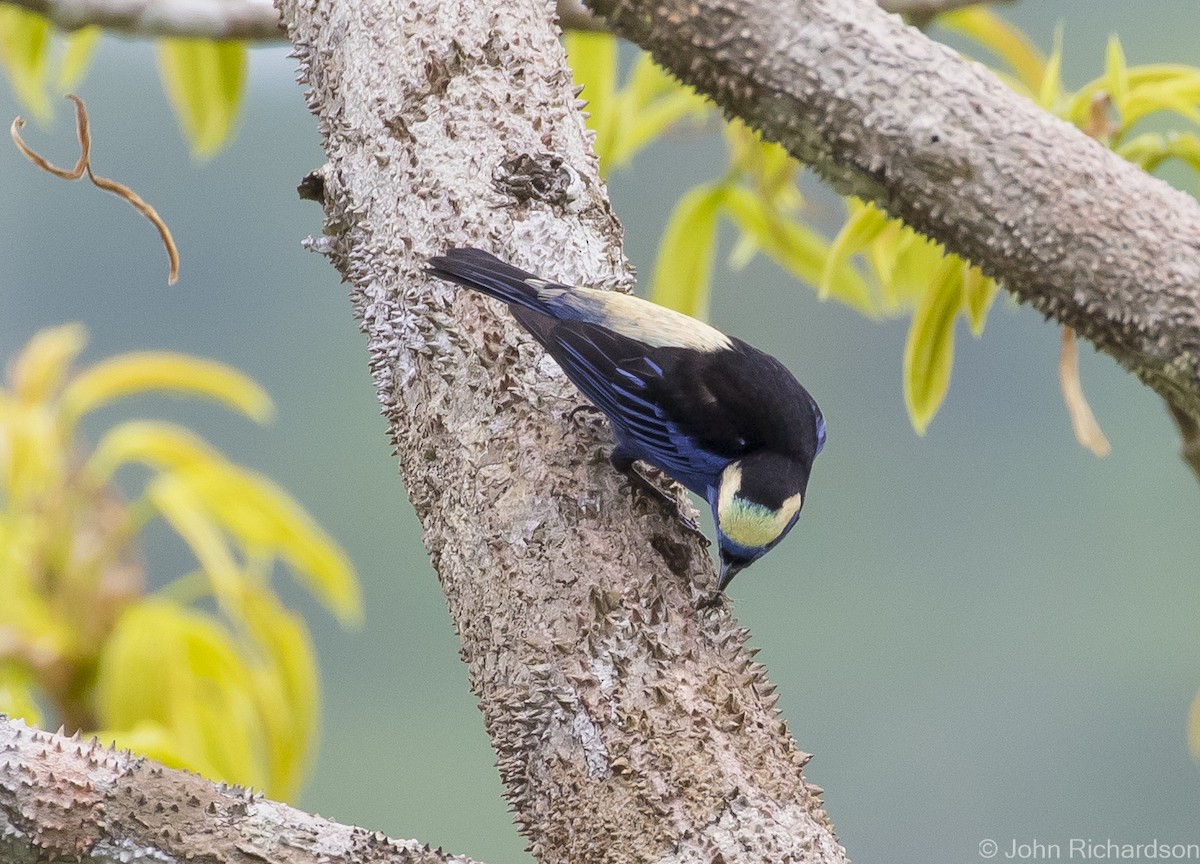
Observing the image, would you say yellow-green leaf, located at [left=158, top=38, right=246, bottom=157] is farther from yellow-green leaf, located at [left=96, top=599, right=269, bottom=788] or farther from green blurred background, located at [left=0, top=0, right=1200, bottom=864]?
green blurred background, located at [left=0, top=0, right=1200, bottom=864]

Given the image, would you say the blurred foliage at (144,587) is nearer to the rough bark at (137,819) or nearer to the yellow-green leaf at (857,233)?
the rough bark at (137,819)

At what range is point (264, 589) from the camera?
1900mm

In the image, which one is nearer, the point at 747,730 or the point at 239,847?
the point at 239,847

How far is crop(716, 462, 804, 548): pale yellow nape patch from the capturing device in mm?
1349

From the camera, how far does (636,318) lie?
1.35m

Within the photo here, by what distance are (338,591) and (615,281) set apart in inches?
36.0

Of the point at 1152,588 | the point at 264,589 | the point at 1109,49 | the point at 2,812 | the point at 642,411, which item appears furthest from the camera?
the point at 1152,588

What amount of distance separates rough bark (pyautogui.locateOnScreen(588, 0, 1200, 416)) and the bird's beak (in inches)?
17.1

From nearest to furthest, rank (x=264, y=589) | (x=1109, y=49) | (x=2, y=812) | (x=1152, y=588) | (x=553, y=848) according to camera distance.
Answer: (x=2, y=812) < (x=553, y=848) < (x=1109, y=49) < (x=264, y=589) < (x=1152, y=588)

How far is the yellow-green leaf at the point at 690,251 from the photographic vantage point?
189cm

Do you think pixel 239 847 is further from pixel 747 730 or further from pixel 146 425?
pixel 146 425

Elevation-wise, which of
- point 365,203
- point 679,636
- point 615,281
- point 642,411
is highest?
point 365,203

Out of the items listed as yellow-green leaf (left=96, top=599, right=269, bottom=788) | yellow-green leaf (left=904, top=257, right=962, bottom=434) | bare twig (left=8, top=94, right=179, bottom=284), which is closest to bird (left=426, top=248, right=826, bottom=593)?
yellow-green leaf (left=904, top=257, right=962, bottom=434)

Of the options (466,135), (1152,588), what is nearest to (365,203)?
(466,135)
